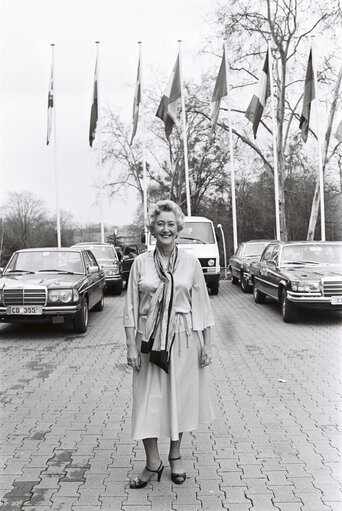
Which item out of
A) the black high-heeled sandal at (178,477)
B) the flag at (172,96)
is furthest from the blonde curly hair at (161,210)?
the flag at (172,96)

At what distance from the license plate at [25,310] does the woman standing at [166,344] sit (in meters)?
5.76

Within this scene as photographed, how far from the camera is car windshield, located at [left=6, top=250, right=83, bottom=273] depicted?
1074cm

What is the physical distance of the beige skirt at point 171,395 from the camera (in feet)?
12.0

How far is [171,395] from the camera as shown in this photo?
3.66 metres

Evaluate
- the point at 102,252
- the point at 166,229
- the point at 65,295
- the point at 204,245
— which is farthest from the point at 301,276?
the point at 102,252

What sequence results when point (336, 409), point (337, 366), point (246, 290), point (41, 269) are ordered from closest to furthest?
point (336, 409) < point (337, 366) < point (41, 269) < point (246, 290)

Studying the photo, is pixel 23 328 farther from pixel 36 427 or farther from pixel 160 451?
pixel 160 451

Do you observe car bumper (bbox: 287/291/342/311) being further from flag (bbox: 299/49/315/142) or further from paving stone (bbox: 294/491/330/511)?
flag (bbox: 299/49/315/142)

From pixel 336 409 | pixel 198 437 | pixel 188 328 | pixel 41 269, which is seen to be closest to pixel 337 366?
pixel 336 409

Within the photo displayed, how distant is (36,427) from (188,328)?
2.09 meters

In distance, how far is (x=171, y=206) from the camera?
390 cm

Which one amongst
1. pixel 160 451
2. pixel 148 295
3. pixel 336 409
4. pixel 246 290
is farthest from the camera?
pixel 246 290

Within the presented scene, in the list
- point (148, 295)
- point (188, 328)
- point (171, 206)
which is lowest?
point (188, 328)

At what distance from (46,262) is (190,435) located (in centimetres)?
685
